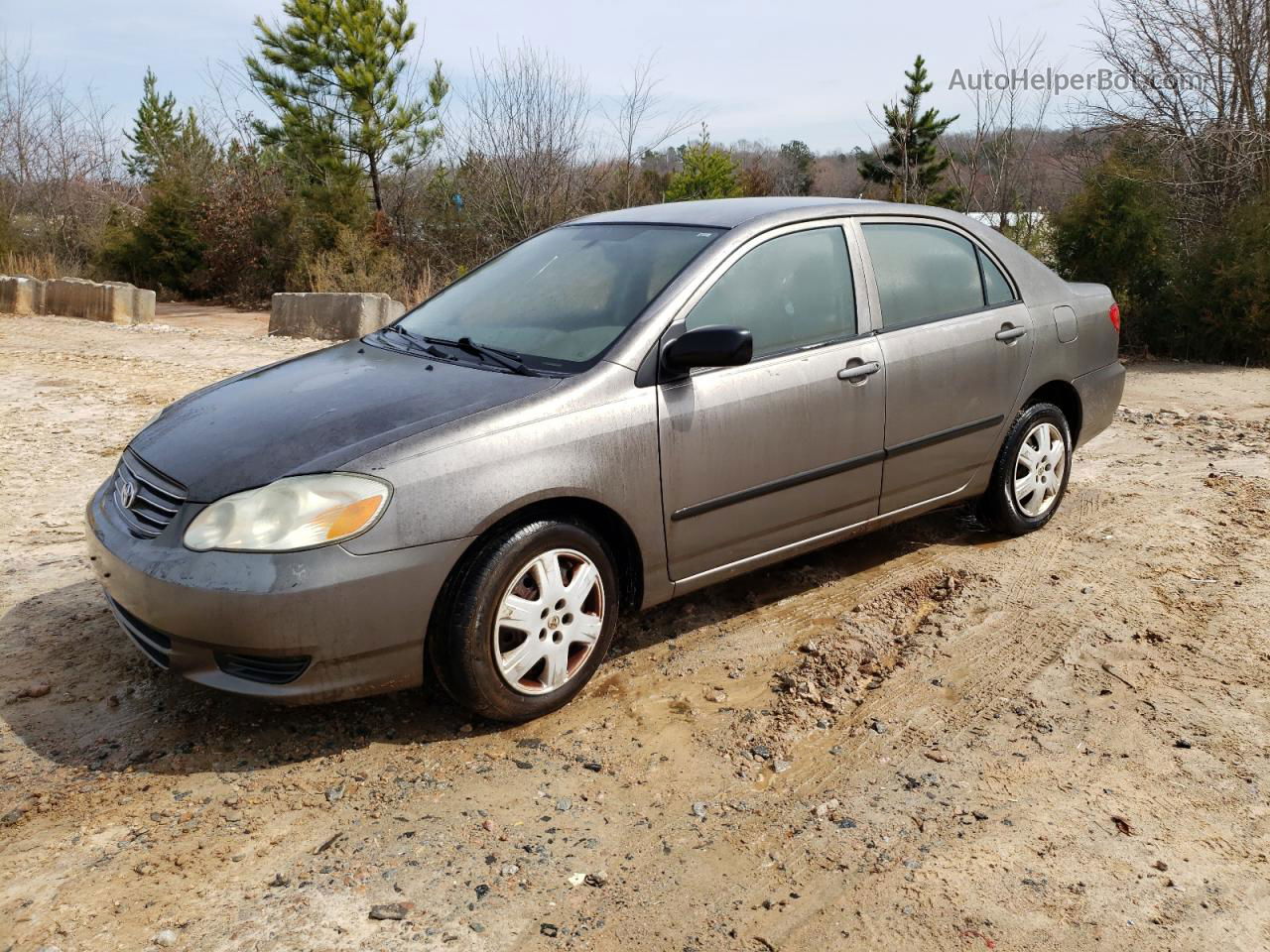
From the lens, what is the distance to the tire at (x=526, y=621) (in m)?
3.22

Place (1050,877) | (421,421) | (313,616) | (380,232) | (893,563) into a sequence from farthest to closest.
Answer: (380,232)
(893,563)
(421,421)
(313,616)
(1050,877)

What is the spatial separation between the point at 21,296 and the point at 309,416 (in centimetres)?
1376

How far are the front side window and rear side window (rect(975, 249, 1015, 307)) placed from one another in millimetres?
920

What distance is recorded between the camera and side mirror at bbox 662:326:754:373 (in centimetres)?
358

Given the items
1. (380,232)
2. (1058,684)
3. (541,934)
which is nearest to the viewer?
(541,934)

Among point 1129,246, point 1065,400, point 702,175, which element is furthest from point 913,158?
point 1065,400

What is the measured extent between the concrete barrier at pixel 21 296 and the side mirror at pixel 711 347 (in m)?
14.2

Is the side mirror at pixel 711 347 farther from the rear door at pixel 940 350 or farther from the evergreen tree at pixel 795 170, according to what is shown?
the evergreen tree at pixel 795 170

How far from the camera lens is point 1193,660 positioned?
3934 millimetres

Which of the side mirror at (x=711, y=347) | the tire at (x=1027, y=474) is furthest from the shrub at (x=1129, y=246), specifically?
the side mirror at (x=711, y=347)

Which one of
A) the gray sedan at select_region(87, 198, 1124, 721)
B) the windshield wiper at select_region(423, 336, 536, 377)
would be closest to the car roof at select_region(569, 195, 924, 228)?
the gray sedan at select_region(87, 198, 1124, 721)

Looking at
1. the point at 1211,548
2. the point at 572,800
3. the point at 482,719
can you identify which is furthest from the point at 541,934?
the point at 1211,548

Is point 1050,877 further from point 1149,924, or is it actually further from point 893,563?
point 893,563

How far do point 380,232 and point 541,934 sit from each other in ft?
63.9
